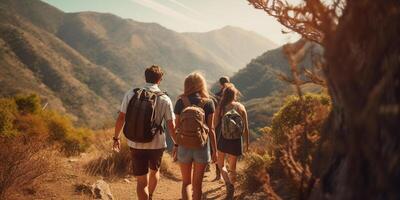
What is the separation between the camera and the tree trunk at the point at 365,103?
149 cm

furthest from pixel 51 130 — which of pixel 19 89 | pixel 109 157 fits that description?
pixel 19 89

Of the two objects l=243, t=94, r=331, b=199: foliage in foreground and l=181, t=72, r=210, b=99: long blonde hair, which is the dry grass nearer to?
l=243, t=94, r=331, b=199: foliage in foreground

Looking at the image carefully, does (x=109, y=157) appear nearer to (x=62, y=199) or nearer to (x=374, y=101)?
(x=62, y=199)

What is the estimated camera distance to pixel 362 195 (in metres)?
1.61

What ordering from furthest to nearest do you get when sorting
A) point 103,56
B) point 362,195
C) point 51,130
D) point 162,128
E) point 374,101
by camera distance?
point 103,56 → point 51,130 → point 162,128 → point 362,195 → point 374,101

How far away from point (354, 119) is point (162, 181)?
7078 millimetres

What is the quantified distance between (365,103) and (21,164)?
18.4ft

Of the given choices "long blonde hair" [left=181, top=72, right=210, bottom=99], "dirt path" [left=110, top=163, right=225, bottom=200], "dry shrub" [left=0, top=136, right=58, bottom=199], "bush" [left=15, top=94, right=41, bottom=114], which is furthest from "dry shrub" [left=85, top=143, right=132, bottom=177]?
"bush" [left=15, top=94, right=41, bottom=114]

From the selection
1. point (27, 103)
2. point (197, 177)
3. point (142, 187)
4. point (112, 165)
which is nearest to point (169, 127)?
point (197, 177)

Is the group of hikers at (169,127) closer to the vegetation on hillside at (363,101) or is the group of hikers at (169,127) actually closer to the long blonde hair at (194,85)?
the long blonde hair at (194,85)

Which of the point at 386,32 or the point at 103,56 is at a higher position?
the point at 386,32

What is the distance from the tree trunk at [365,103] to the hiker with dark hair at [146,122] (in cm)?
258

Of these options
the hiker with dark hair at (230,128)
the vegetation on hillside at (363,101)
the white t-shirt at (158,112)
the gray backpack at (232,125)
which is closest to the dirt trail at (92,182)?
the hiker with dark hair at (230,128)

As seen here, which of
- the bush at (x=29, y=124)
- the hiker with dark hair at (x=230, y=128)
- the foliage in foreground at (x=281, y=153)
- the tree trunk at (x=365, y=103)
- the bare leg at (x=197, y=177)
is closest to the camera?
the tree trunk at (x=365, y=103)
